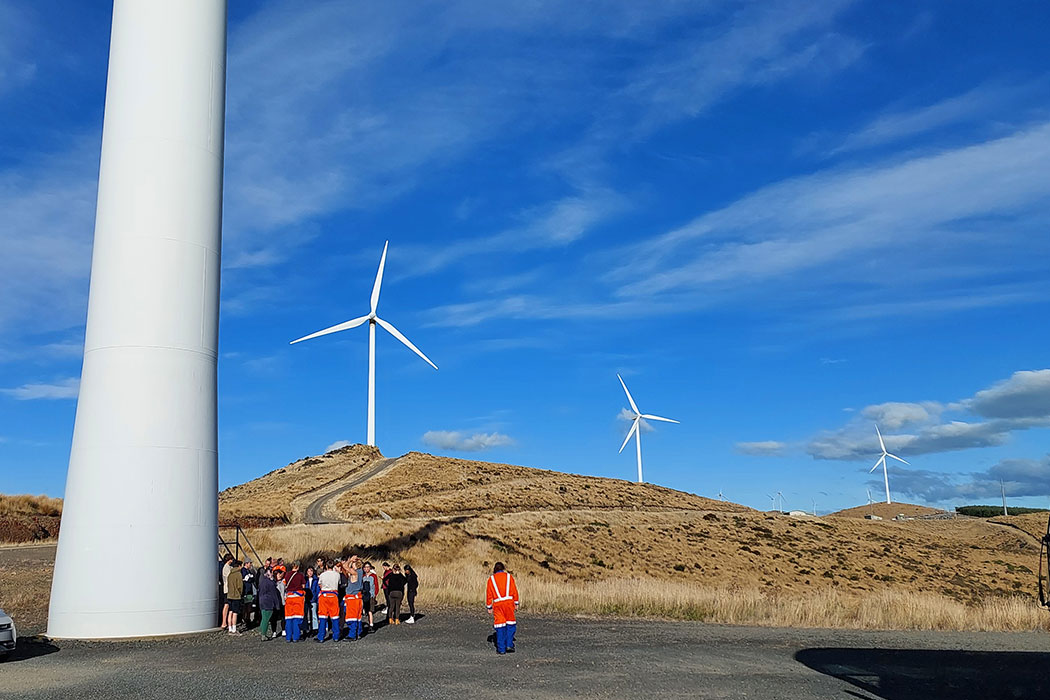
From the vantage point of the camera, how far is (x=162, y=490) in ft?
62.1

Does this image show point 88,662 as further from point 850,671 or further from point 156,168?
point 850,671

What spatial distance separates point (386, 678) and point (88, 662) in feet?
18.8

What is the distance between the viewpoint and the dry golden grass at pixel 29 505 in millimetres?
54969

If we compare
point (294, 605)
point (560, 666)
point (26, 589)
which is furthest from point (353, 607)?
point (26, 589)

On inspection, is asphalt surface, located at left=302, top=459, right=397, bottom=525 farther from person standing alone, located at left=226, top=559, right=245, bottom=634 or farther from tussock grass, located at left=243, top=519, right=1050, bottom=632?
person standing alone, located at left=226, top=559, right=245, bottom=634

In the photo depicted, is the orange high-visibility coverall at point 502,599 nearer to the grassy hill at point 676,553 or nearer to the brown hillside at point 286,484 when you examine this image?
the grassy hill at point 676,553

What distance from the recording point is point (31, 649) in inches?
685

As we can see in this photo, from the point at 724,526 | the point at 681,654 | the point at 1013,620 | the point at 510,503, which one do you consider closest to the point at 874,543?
the point at 724,526

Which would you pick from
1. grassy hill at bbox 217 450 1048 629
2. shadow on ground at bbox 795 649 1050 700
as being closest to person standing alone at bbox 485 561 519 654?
shadow on ground at bbox 795 649 1050 700

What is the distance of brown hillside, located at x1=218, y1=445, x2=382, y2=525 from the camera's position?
247 ft

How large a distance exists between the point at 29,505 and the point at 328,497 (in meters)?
31.3

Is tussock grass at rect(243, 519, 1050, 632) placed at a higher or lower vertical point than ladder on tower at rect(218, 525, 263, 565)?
lower

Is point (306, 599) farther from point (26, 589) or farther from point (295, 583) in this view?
point (26, 589)

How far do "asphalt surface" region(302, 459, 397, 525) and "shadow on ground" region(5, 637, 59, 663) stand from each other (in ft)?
144
